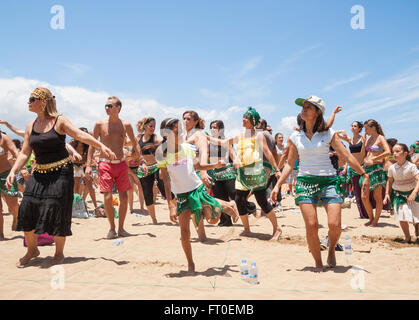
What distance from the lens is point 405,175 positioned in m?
5.95

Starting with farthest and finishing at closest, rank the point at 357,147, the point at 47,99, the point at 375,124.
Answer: the point at 357,147, the point at 375,124, the point at 47,99

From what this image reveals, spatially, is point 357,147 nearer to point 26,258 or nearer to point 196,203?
point 196,203

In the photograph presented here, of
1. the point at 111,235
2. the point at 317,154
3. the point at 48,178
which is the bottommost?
the point at 111,235

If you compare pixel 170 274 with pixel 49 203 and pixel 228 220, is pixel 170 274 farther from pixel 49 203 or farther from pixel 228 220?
pixel 228 220

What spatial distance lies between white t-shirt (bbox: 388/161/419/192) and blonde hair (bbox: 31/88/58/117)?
5.56 m

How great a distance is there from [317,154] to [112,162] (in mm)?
3855

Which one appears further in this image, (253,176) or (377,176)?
(377,176)

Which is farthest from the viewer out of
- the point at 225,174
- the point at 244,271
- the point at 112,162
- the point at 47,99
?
the point at 225,174

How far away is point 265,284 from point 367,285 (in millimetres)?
1074

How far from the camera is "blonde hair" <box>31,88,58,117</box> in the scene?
457 centimetres

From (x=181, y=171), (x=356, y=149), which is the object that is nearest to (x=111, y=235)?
(x=181, y=171)

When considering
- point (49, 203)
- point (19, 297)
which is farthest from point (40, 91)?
point (19, 297)

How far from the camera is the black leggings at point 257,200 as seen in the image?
6305 mm

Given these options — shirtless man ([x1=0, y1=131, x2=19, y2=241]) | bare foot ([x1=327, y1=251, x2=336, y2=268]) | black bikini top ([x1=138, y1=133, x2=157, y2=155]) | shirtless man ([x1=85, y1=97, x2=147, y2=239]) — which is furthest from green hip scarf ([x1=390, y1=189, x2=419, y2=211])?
shirtless man ([x1=0, y1=131, x2=19, y2=241])
